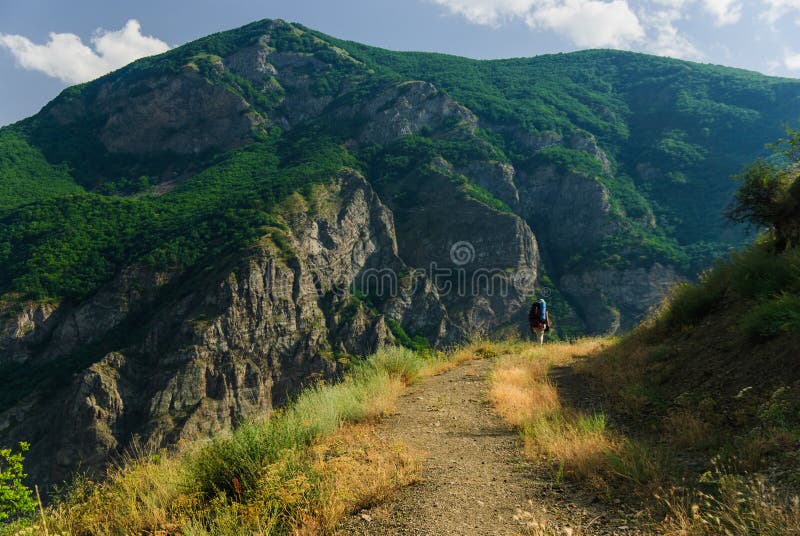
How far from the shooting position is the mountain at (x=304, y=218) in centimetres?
7725

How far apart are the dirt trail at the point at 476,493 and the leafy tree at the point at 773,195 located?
327 inches

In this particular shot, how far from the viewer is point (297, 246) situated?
99562 millimetres

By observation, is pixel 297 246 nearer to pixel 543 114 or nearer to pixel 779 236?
pixel 779 236

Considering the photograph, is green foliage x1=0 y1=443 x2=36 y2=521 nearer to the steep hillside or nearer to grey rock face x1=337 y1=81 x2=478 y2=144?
the steep hillside

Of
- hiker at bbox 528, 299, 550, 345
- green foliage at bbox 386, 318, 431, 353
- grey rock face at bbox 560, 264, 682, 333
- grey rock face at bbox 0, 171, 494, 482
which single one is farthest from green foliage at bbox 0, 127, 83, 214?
grey rock face at bbox 560, 264, 682, 333

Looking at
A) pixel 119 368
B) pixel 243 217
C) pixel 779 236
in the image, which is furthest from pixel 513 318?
pixel 779 236

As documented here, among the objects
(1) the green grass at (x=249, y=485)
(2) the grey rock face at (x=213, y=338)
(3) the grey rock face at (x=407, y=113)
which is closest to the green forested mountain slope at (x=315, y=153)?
(3) the grey rock face at (x=407, y=113)

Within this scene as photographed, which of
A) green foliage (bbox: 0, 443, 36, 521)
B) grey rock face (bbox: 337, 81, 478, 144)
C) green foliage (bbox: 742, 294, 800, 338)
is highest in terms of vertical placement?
grey rock face (bbox: 337, 81, 478, 144)

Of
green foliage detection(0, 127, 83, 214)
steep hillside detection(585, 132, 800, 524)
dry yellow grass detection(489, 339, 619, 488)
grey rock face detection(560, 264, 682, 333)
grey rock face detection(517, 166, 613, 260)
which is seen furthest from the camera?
grey rock face detection(517, 166, 613, 260)

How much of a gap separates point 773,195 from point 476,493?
12.5m

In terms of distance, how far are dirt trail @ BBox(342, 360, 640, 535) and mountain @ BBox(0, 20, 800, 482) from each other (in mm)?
25452

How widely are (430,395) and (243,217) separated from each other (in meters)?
97.6

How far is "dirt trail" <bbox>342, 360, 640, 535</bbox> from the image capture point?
373 cm

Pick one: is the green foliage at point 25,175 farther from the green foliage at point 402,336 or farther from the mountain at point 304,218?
the green foliage at point 402,336
